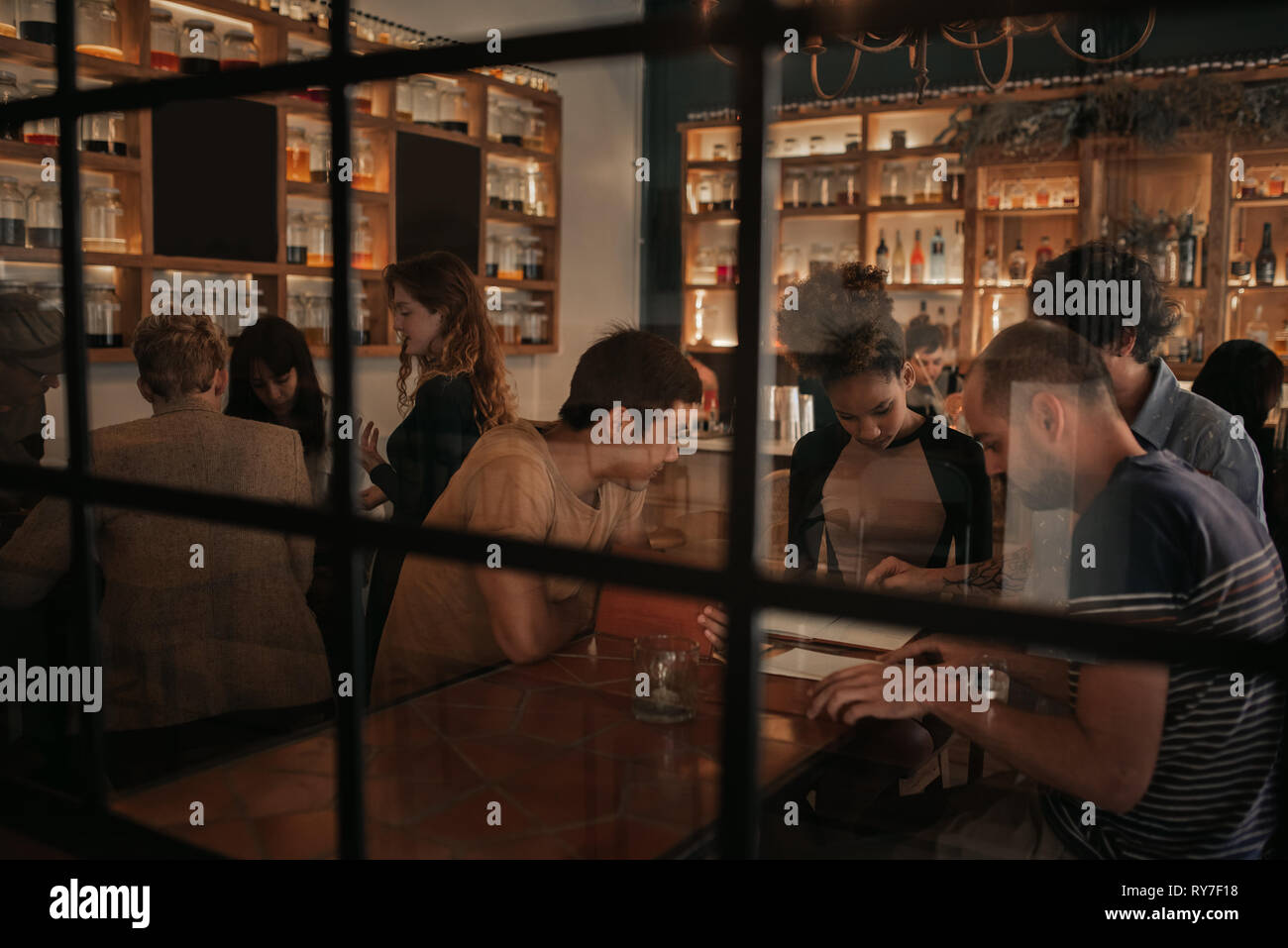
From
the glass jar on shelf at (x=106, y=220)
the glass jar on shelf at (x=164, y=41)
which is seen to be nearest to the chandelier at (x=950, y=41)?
the glass jar on shelf at (x=164, y=41)

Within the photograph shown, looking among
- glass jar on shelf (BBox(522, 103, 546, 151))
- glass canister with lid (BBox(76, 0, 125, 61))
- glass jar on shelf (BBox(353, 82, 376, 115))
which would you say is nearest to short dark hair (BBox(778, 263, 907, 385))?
glass jar on shelf (BBox(522, 103, 546, 151))

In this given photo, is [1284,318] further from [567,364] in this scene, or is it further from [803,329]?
[567,364]

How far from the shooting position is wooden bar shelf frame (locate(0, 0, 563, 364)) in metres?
1.17

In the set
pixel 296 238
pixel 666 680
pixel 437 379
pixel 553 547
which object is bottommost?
pixel 666 680

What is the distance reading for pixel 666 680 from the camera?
131cm

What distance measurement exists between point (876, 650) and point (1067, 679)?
1.19 ft

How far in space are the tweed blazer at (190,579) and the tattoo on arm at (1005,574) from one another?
885 millimetres

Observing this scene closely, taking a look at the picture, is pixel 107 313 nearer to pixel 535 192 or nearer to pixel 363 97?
pixel 363 97

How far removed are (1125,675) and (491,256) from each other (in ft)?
6.06

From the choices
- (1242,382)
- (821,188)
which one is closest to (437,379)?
(1242,382)

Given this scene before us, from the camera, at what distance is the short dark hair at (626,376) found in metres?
1.56

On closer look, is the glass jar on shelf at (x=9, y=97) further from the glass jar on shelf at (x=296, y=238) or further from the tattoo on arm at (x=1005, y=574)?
the tattoo on arm at (x=1005, y=574)
